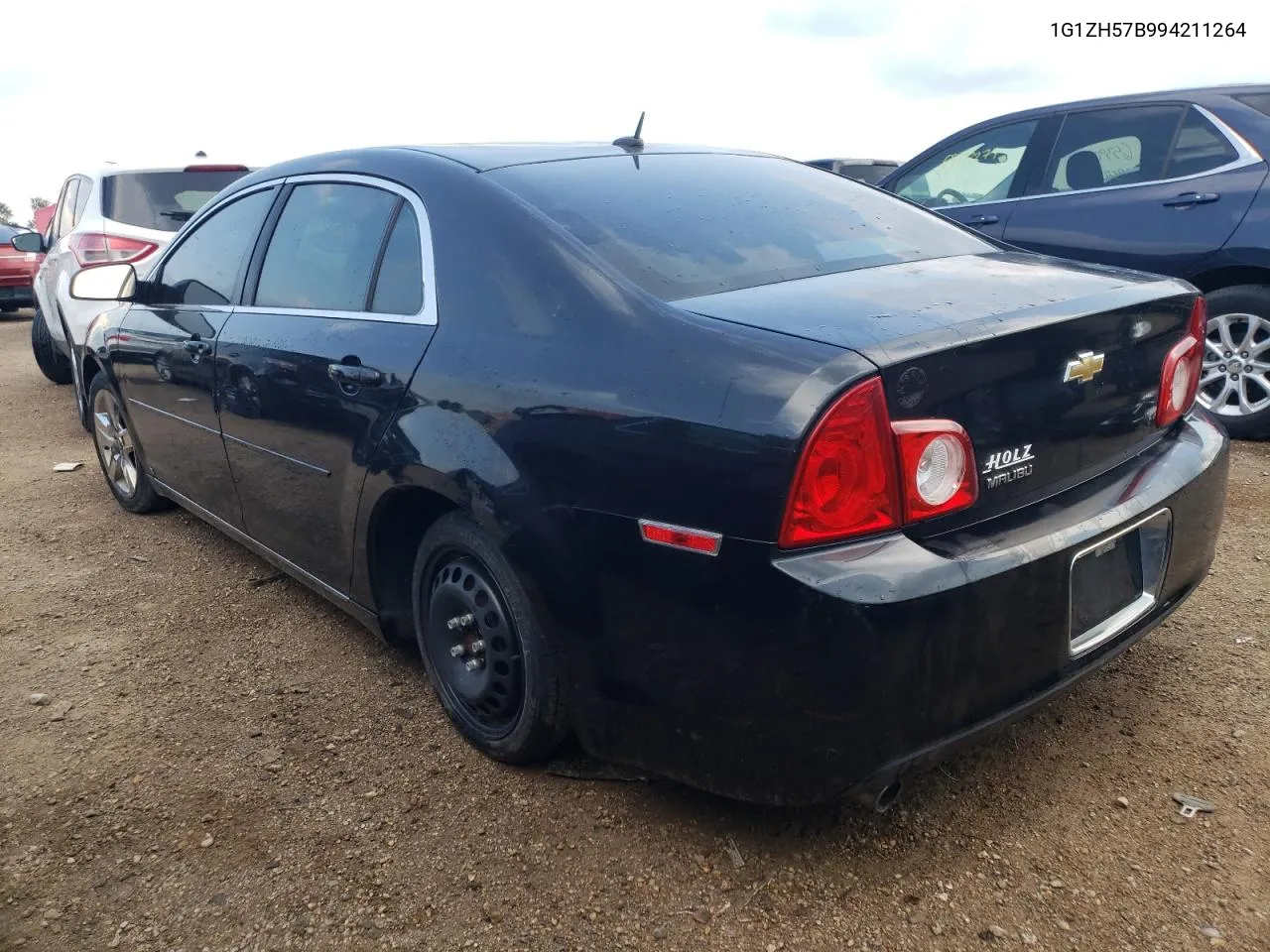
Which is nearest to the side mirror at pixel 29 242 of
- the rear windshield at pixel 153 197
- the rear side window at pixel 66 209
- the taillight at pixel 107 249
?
the rear side window at pixel 66 209

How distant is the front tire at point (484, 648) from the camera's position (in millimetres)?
2326

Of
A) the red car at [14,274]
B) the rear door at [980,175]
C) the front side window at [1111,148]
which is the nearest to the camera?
the front side window at [1111,148]

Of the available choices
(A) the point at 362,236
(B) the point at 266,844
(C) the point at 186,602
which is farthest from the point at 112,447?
(B) the point at 266,844

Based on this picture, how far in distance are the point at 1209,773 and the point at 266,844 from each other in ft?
7.16

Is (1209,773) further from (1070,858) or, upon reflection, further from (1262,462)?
(1262,462)

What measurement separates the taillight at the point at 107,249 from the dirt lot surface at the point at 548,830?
4.17 metres

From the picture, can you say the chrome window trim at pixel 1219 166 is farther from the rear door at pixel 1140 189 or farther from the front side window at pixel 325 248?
the front side window at pixel 325 248

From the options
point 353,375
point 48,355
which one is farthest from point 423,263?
point 48,355

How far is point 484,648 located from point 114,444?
3131 mm

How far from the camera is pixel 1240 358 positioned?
4.98m

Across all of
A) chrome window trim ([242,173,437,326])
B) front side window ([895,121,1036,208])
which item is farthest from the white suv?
front side window ([895,121,1036,208])

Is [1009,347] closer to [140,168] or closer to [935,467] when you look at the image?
[935,467]

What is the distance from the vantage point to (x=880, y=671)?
181 cm

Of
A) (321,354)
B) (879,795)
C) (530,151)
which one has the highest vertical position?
(530,151)
